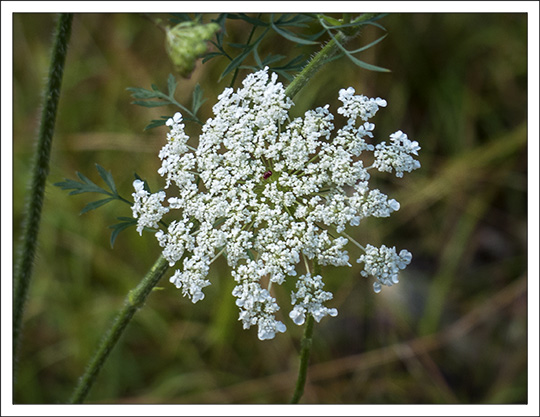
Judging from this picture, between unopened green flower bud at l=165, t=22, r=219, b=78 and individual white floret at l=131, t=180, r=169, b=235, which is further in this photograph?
individual white floret at l=131, t=180, r=169, b=235

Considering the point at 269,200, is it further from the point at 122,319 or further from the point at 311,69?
the point at 122,319

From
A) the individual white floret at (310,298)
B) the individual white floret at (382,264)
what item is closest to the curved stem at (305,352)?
the individual white floret at (310,298)

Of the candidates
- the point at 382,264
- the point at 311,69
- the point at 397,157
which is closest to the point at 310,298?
the point at 382,264

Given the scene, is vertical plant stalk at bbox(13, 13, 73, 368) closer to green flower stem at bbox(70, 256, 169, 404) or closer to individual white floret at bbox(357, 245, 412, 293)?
green flower stem at bbox(70, 256, 169, 404)

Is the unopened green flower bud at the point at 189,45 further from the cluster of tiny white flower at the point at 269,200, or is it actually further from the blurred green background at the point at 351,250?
the blurred green background at the point at 351,250

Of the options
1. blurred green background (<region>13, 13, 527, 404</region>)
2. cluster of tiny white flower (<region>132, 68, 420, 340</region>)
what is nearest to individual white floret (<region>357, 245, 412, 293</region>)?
cluster of tiny white flower (<region>132, 68, 420, 340</region>)

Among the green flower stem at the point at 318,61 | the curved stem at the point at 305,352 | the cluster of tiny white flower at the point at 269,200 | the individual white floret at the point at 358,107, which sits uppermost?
the green flower stem at the point at 318,61
